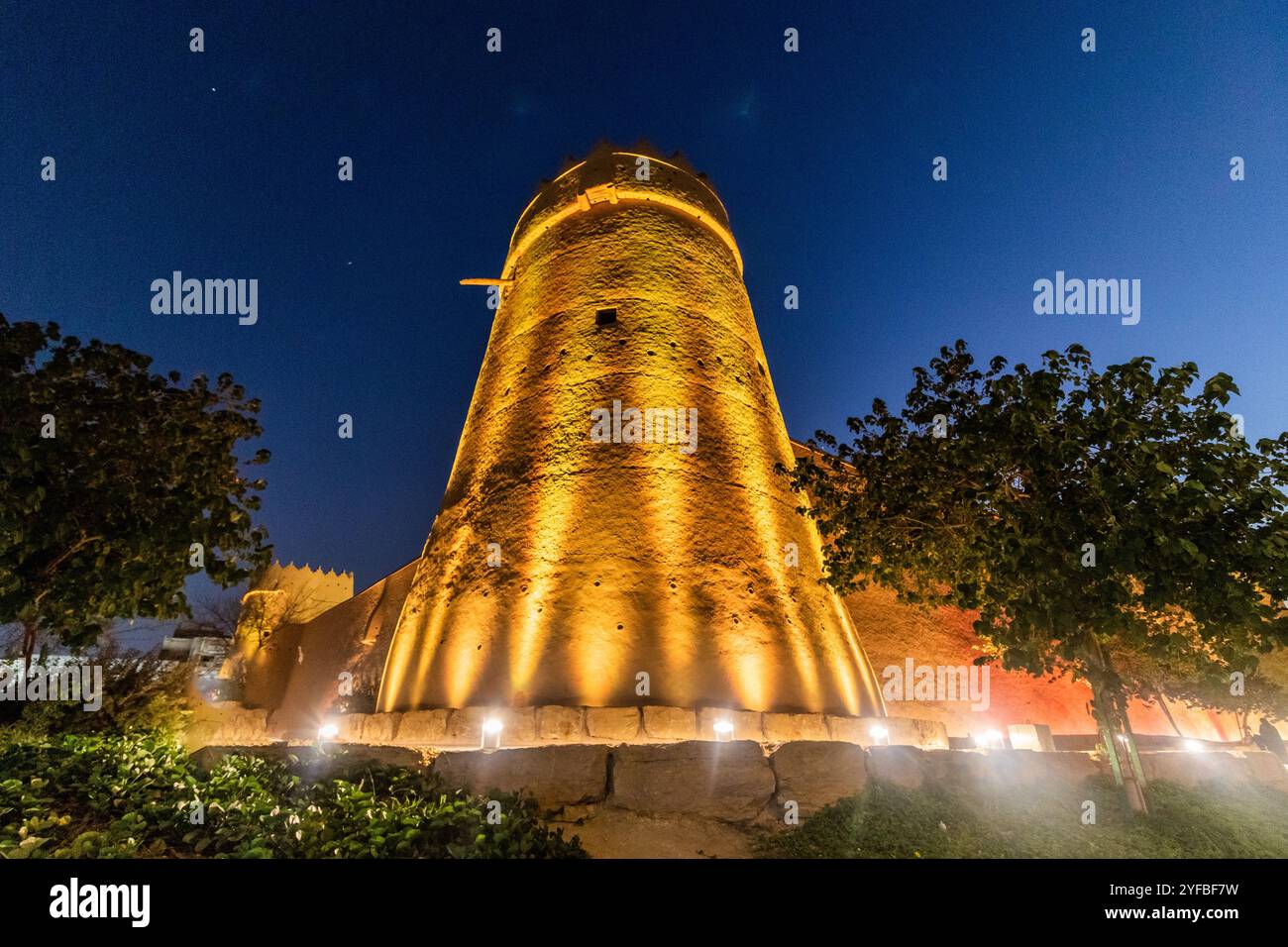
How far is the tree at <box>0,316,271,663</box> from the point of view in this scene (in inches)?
312

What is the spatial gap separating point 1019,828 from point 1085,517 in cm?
418

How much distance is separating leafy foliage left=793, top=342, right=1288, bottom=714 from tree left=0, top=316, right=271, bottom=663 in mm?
10201

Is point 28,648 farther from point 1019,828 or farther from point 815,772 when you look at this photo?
point 1019,828

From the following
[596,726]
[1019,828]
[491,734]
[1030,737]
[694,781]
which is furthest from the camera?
[1030,737]

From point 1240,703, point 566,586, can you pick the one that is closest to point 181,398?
point 566,586

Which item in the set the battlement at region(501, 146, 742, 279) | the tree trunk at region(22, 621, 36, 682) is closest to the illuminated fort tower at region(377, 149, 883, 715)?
the battlement at region(501, 146, 742, 279)

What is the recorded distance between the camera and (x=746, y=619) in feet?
35.8

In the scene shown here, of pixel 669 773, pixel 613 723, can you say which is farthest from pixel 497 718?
pixel 669 773

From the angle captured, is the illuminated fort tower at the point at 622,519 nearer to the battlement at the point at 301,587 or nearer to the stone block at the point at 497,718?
the stone block at the point at 497,718

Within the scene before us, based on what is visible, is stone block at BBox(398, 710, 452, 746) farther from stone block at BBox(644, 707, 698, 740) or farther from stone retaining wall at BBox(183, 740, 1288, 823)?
stone block at BBox(644, 707, 698, 740)

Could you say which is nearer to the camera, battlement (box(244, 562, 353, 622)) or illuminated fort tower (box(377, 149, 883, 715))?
illuminated fort tower (box(377, 149, 883, 715))

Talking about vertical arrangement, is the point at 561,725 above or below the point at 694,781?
above

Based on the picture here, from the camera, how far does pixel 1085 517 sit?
30.9ft
